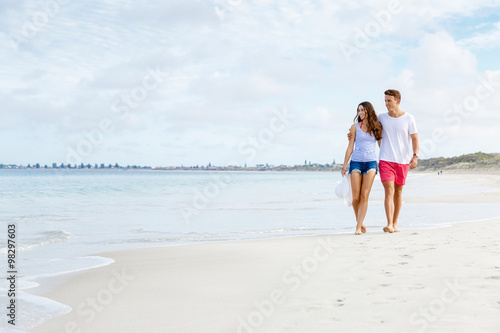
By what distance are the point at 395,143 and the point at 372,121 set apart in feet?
1.63

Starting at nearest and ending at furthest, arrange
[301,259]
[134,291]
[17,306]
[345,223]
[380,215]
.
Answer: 1. [17,306]
2. [134,291]
3. [301,259]
4. [345,223]
5. [380,215]

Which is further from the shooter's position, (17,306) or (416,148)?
(416,148)

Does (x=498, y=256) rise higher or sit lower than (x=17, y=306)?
higher

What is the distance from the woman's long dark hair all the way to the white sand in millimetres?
A: 1791

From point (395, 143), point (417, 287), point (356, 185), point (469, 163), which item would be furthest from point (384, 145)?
point (469, 163)

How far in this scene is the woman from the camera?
6.88 m

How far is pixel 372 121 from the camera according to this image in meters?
6.88

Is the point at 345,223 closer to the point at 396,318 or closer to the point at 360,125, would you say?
the point at 360,125

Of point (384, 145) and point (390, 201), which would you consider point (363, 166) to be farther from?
point (390, 201)

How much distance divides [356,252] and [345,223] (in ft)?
16.0

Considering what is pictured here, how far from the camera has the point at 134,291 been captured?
162 inches

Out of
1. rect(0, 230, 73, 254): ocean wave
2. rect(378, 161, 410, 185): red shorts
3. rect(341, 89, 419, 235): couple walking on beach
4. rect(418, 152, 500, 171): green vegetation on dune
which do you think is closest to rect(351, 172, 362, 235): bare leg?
rect(341, 89, 419, 235): couple walking on beach

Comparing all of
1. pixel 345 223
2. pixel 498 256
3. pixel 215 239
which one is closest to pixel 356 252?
pixel 498 256

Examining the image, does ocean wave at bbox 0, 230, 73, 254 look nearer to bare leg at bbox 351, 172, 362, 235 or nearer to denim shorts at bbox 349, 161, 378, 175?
bare leg at bbox 351, 172, 362, 235
